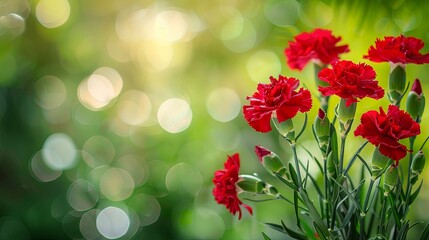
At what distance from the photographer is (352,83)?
0.55 meters

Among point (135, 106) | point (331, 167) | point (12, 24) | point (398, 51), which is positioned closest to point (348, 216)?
point (331, 167)

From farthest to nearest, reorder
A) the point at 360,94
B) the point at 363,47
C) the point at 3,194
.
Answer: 1. the point at 3,194
2. the point at 363,47
3. the point at 360,94

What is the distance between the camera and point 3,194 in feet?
4.50

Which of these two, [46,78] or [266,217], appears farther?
[46,78]

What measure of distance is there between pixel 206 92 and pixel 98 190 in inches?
12.1

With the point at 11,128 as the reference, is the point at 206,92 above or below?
above

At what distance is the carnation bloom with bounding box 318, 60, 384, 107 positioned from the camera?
0.54 meters

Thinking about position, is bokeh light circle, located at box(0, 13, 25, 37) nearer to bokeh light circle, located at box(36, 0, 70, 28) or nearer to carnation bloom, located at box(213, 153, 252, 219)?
bokeh light circle, located at box(36, 0, 70, 28)

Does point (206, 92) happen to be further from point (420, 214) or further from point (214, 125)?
point (420, 214)

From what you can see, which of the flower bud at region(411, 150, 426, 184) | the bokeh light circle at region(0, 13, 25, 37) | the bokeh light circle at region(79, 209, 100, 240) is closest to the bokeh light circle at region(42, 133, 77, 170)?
the bokeh light circle at region(79, 209, 100, 240)

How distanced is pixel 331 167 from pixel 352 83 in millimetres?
92

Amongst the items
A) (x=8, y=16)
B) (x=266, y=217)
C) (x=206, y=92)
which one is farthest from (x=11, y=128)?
(x=266, y=217)

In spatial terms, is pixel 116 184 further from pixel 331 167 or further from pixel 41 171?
pixel 331 167

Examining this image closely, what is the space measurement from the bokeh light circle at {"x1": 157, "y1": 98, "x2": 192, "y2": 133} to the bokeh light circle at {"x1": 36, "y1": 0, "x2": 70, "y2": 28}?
0.27 meters
